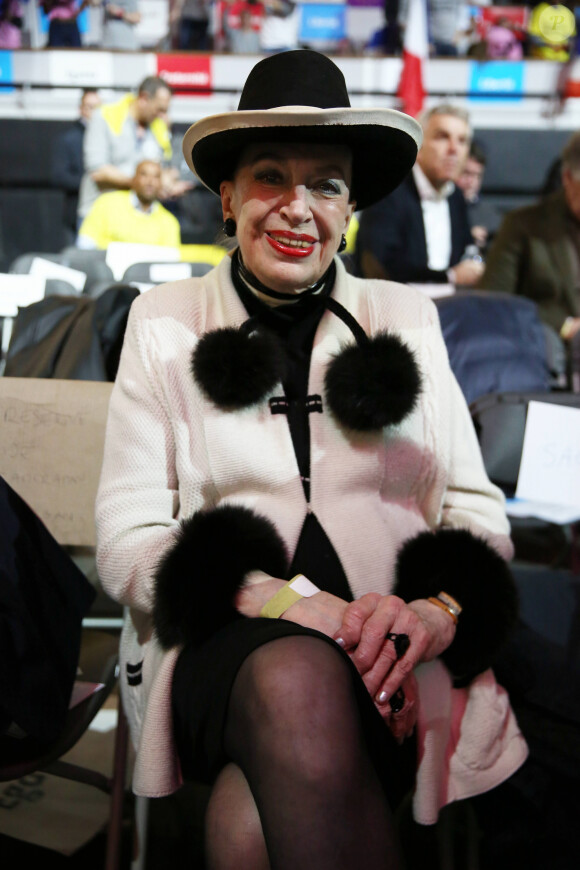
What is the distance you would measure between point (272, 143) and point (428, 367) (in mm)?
500

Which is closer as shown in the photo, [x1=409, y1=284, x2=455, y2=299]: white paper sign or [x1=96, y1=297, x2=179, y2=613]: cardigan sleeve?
[x1=96, y1=297, x2=179, y2=613]: cardigan sleeve

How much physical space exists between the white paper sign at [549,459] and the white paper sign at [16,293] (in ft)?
4.53

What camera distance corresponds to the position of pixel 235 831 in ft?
3.44

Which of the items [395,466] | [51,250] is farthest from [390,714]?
[51,250]

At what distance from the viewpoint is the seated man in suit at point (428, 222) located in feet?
11.0

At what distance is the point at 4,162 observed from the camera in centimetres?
788

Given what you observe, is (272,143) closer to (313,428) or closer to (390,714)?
(313,428)

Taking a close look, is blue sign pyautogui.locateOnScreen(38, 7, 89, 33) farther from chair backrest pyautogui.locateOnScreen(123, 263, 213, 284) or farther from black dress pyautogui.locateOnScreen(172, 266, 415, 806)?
black dress pyautogui.locateOnScreen(172, 266, 415, 806)

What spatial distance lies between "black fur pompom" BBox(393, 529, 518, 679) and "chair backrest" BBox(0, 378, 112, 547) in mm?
759

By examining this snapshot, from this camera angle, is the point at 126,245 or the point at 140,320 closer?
the point at 140,320

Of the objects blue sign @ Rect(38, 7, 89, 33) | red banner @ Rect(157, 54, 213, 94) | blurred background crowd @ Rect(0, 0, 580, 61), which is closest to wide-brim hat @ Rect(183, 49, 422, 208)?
red banner @ Rect(157, 54, 213, 94)

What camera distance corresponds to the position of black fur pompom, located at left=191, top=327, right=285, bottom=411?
1.38 metres

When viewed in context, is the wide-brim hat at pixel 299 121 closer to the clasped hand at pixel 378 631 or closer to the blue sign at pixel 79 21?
the clasped hand at pixel 378 631

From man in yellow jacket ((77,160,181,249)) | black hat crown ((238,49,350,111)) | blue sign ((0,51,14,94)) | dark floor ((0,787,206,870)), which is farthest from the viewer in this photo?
blue sign ((0,51,14,94))
